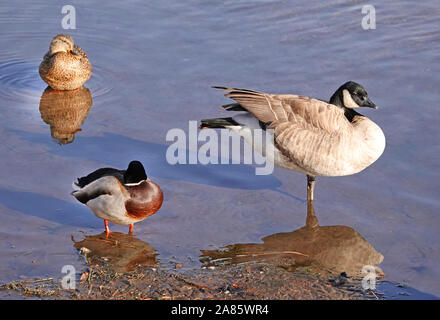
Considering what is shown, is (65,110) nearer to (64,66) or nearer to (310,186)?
(64,66)

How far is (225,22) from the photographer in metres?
12.6

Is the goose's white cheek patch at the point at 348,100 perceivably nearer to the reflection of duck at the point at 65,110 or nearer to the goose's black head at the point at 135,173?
the goose's black head at the point at 135,173

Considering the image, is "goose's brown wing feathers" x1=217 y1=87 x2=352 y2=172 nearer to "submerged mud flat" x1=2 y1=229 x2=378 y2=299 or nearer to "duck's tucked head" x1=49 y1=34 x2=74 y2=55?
"submerged mud flat" x1=2 y1=229 x2=378 y2=299

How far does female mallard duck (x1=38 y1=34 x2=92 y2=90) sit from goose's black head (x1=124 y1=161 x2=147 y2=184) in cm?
393

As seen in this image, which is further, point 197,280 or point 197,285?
point 197,280

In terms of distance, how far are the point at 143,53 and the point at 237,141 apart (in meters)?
3.21

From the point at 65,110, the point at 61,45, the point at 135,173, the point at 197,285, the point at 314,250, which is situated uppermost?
the point at 61,45

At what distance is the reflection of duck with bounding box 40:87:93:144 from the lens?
31.3 ft

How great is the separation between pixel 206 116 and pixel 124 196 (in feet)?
10.1

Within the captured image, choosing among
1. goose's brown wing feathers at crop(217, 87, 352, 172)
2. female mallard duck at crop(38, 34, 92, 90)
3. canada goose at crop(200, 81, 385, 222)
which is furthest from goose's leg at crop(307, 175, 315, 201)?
female mallard duck at crop(38, 34, 92, 90)

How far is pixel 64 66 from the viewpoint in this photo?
10344 millimetres

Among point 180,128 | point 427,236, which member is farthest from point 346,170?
point 180,128

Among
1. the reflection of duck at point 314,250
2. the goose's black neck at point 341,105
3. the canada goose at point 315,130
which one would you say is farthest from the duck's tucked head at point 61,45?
the reflection of duck at point 314,250

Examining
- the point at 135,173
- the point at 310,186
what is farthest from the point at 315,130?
the point at 135,173
